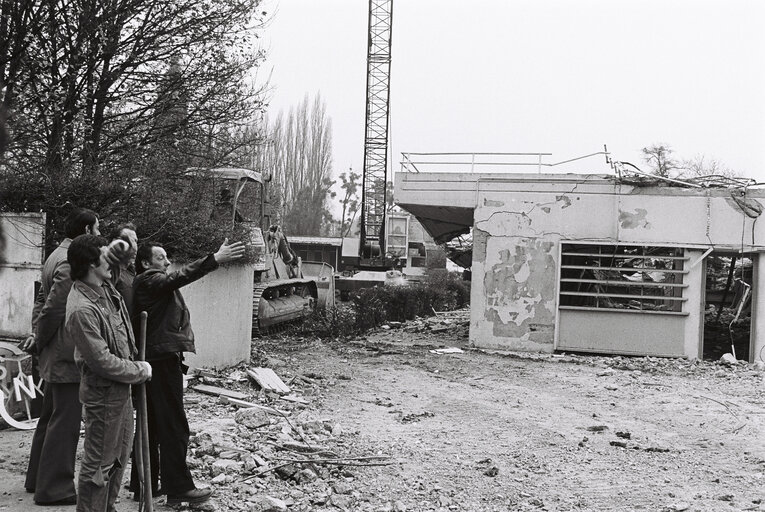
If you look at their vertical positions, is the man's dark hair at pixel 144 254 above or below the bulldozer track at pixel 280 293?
above

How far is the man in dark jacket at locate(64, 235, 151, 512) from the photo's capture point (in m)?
3.93

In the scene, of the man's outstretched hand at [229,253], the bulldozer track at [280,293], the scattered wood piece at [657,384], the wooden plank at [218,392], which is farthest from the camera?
the bulldozer track at [280,293]

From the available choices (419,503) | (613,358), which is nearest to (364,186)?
(613,358)

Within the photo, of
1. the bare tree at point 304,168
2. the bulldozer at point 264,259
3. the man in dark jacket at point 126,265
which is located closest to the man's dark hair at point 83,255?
the man in dark jacket at point 126,265

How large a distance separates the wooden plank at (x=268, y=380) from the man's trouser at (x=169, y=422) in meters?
4.64

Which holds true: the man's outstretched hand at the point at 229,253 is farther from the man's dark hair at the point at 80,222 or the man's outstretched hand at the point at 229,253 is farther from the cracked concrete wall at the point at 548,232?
the cracked concrete wall at the point at 548,232

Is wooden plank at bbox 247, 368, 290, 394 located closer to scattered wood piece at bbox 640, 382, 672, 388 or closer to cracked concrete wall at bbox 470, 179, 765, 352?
scattered wood piece at bbox 640, 382, 672, 388

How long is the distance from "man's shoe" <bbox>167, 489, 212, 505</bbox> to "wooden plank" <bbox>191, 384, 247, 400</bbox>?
12.8 feet

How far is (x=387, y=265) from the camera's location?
43.7m

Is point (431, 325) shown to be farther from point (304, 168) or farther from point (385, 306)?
point (304, 168)

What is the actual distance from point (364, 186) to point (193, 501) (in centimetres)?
4304

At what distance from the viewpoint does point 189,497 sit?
15.9ft

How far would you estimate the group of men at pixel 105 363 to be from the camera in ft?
13.0

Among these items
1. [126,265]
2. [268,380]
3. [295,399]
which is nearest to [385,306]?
[268,380]
